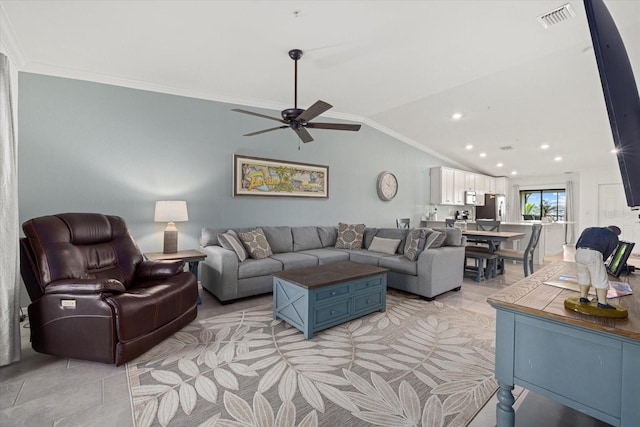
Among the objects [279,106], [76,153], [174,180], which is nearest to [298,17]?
[279,106]

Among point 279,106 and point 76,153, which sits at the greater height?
point 279,106

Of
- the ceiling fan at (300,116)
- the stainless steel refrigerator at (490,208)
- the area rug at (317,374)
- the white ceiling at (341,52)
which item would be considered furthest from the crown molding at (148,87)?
the stainless steel refrigerator at (490,208)

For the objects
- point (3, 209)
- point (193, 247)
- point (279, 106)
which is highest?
point (279, 106)

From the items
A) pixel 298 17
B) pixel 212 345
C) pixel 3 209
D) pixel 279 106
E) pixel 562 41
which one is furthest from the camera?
pixel 279 106

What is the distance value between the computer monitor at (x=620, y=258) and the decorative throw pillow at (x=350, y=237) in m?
3.36

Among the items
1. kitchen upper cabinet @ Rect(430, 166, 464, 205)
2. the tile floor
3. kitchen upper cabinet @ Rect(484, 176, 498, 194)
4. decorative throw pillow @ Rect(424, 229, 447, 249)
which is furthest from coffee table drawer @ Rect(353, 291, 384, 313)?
kitchen upper cabinet @ Rect(484, 176, 498, 194)

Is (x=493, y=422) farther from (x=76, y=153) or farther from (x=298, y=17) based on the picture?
(x=76, y=153)

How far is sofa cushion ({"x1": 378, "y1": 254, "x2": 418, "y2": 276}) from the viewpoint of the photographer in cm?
379

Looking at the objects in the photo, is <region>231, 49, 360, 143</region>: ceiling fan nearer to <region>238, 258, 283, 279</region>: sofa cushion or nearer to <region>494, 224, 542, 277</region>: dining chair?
<region>238, 258, 283, 279</region>: sofa cushion

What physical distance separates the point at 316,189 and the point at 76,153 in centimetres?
343

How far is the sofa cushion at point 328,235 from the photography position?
5.10 meters

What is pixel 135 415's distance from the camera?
1.65 m

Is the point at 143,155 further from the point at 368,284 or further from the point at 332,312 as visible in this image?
the point at 368,284

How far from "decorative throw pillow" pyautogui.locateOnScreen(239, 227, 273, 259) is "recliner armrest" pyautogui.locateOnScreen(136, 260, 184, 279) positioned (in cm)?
107
